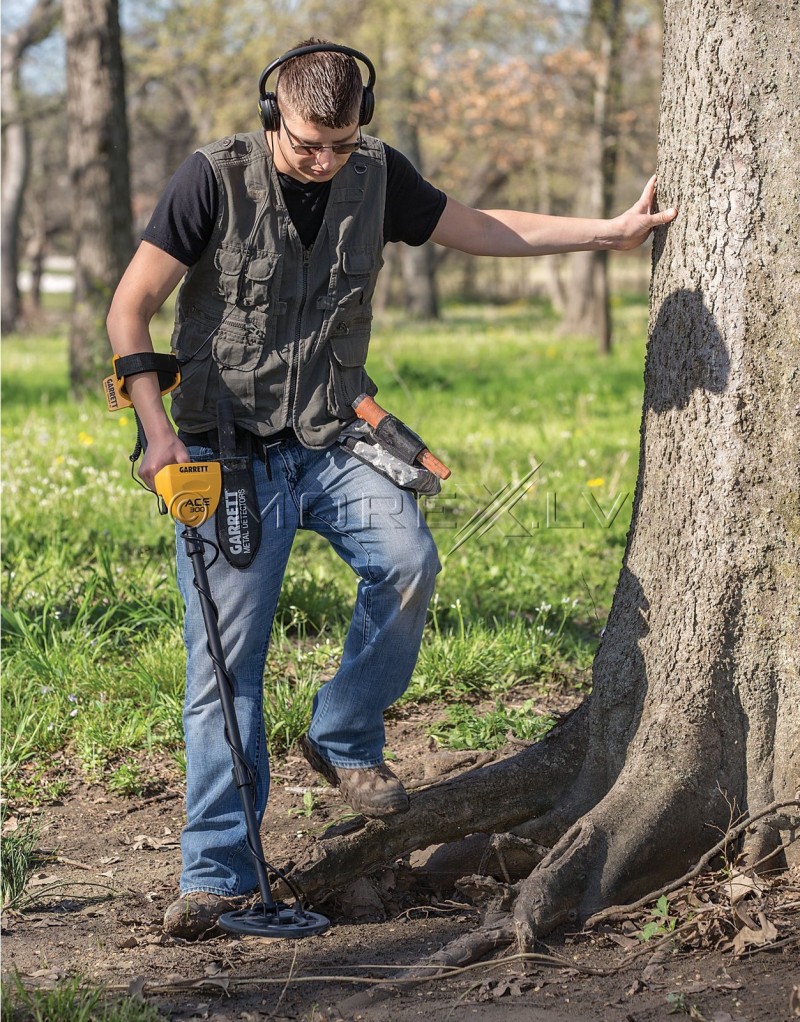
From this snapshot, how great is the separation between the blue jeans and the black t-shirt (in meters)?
0.56

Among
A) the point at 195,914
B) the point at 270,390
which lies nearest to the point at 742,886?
the point at 195,914

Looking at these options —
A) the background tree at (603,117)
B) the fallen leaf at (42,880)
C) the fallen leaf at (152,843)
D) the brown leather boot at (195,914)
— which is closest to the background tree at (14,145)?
the background tree at (603,117)

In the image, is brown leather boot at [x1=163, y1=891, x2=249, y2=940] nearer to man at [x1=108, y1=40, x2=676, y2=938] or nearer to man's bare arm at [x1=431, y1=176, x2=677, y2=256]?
man at [x1=108, y1=40, x2=676, y2=938]

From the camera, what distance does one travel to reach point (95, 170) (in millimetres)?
10219

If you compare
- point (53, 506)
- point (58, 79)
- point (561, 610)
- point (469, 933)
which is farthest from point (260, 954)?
point (58, 79)

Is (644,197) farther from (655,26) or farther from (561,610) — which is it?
(655,26)

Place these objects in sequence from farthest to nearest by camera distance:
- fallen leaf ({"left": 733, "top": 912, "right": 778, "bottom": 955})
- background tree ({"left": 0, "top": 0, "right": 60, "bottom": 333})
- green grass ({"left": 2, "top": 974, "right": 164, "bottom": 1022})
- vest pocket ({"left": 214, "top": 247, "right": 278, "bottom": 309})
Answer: background tree ({"left": 0, "top": 0, "right": 60, "bottom": 333}) < vest pocket ({"left": 214, "top": 247, "right": 278, "bottom": 309}) < fallen leaf ({"left": 733, "top": 912, "right": 778, "bottom": 955}) < green grass ({"left": 2, "top": 974, "right": 164, "bottom": 1022})

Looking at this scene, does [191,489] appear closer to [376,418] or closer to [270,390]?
[270,390]

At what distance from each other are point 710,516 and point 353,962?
146 centimetres

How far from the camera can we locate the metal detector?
285 cm

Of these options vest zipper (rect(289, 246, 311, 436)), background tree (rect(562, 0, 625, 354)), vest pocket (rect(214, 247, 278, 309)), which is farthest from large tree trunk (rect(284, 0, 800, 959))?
background tree (rect(562, 0, 625, 354))

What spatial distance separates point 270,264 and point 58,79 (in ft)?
107

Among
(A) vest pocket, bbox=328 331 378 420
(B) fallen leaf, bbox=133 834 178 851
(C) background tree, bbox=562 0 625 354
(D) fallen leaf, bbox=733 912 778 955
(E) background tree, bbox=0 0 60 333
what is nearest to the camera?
(D) fallen leaf, bbox=733 912 778 955

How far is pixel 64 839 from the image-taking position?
361cm
